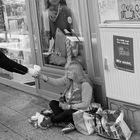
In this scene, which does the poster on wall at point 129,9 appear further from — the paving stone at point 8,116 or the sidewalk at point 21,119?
the paving stone at point 8,116

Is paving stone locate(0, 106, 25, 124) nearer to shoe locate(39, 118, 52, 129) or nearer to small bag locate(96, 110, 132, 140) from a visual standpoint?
shoe locate(39, 118, 52, 129)

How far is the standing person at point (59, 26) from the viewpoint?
5250mm

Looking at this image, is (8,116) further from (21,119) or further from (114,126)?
(114,126)

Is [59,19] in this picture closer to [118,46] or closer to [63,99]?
[63,99]

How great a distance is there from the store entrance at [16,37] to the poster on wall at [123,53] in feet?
8.16

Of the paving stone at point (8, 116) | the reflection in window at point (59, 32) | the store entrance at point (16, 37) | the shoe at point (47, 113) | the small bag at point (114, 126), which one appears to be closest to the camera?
the small bag at point (114, 126)

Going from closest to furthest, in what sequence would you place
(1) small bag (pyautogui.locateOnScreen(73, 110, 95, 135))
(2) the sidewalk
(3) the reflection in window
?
(1) small bag (pyautogui.locateOnScreen(73, 110, 95, 135))
(2) the sidewalk
(3) the reflection in window

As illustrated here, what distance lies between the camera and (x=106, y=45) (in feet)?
13.7

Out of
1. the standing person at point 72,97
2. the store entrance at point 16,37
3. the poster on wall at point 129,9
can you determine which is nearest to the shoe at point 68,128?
the standing person at point 72,97

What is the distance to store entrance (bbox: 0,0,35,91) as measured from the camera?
651 cm

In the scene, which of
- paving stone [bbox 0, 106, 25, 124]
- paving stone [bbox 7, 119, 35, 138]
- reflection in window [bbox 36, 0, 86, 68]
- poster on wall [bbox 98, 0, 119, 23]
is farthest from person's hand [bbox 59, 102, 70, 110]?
poster on wall [bbox 98, 0, 119, 23]

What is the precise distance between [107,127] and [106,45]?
3.14ft

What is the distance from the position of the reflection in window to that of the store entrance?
15.2 inches

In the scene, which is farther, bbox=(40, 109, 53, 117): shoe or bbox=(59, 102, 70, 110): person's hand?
bbox=(40, 109, 53, 117): shoe
